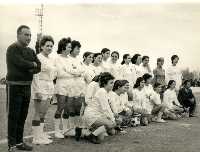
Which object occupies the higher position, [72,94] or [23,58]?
[23,58]

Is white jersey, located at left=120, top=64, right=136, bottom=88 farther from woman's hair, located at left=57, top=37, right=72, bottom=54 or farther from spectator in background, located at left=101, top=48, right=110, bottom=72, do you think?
woman's hair, located at left=57, top=37, right=72, bottom=54

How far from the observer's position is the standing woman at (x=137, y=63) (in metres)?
7.84

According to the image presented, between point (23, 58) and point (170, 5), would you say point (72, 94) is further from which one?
point (170, 5)

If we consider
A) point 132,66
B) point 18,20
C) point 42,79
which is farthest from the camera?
point 132,66

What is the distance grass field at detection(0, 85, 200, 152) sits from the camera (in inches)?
190

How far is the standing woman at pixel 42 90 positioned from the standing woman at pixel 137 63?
291 cm

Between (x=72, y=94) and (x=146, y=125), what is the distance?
1.89m

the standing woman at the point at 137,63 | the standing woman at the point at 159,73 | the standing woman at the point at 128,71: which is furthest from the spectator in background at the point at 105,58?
the standing woman at the point at 159,73

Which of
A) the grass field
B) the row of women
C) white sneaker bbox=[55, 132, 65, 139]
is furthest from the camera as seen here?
white sneaker bbox=[55, 132, 65, 139]

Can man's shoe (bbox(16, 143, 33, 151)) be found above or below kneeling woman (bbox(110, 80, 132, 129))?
below

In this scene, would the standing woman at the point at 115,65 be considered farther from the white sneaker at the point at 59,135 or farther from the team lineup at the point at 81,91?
the white sneaker at the point at 59,135

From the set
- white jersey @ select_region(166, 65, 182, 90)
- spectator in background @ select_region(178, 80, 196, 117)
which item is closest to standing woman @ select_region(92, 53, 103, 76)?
white jersey @ select_region(166, 65, 182, 90)

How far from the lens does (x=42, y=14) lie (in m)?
7.01

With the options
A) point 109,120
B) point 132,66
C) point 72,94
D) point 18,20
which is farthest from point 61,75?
point 132,66
